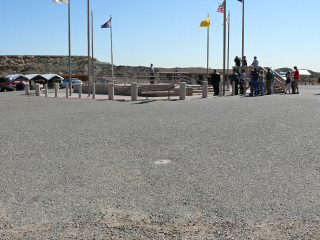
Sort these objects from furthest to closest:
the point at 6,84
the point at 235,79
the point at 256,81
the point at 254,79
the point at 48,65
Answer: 1. the point at 48,65
2. the point at 6,84
3. the point at 235,79
4. the point at 256,81
5. the point at 254,79

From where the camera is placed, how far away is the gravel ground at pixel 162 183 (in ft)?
13.5

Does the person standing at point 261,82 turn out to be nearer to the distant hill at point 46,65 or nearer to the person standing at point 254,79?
the person standing at point 254,79

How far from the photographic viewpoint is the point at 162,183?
562 cm

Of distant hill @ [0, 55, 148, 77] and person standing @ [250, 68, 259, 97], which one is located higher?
distant hill @ [0, 55, 148, 77]

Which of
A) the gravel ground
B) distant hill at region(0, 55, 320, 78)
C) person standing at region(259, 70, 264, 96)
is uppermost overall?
distant hill at region(0, 55, 320, 78)

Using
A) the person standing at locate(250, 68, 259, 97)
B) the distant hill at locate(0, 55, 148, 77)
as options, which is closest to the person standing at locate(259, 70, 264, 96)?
the person standing at locate(250, 68, 259, 97)

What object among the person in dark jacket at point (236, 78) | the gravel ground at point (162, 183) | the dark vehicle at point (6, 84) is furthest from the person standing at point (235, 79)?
the dark vehicle at point (6, 84)

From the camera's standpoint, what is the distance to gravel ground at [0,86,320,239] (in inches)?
162

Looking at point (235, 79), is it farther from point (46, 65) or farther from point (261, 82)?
point (46, 65)

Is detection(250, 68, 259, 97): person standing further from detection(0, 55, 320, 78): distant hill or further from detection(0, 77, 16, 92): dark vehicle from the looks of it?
detection(0, 55, 320, 78): distant hill

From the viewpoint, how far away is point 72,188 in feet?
17.8

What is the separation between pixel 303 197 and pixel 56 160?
4.15 meters

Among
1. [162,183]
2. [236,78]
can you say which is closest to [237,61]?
[236,78]

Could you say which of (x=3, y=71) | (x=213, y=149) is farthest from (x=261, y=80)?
(x=3, y=71)
